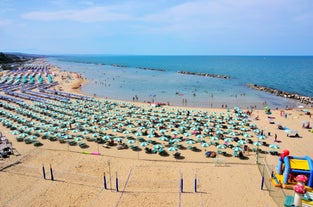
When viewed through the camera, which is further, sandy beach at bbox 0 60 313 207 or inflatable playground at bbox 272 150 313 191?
inflatable playground at bbox 272 150 313 191

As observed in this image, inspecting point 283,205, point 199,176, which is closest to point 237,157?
point 199,176

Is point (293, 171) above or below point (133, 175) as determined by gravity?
above

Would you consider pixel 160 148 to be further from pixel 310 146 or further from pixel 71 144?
pixel 310 146

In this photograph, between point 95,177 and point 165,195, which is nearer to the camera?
point 165,195

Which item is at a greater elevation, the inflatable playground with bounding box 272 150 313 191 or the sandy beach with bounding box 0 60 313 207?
the inflatable playground with bounding box 272 150 313 191

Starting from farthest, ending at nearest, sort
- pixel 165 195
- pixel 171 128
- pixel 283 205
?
pixel 171 128 → pixel 165 195 → pixel 283 205

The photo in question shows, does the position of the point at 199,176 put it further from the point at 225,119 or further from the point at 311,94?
the point at 311,94

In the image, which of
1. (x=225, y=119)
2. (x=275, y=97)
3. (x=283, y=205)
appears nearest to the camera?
(x=283, y=205)

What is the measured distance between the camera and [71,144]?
909 inches

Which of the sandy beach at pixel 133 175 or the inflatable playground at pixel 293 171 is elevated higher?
the inflatable playground at pixel 293 171

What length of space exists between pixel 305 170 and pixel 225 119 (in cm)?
1691

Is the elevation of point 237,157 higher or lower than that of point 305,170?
lower

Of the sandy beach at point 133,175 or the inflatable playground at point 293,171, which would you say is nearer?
the sandy beach at point 133,175

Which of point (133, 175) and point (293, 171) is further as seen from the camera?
point (133, 175)
